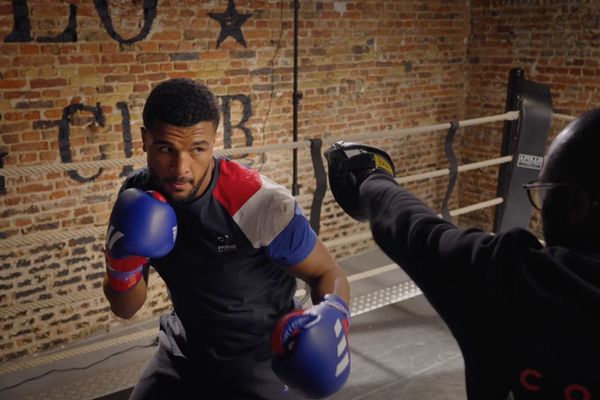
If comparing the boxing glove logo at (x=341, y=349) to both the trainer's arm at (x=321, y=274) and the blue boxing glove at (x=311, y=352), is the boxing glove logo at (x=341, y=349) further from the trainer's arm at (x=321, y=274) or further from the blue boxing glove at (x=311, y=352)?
the trainer's arm at (x=321, y=274)

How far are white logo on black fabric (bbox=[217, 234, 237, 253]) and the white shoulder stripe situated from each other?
0.05m

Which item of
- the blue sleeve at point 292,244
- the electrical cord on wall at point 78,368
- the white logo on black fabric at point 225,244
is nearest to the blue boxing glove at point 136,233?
the white logo on black fabric at point 225,244

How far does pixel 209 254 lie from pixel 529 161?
7.84ft

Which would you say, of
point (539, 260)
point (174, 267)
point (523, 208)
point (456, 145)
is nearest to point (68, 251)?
point (174, 267)

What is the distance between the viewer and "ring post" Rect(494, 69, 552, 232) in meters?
3.29

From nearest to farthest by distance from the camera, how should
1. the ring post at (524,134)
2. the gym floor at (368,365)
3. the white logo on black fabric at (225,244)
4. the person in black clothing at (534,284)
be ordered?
the person in black clothing at (534,284)
the white logo on black fabric at (225,244)
the gym floor at (368,365)
the ring post at (524,134)

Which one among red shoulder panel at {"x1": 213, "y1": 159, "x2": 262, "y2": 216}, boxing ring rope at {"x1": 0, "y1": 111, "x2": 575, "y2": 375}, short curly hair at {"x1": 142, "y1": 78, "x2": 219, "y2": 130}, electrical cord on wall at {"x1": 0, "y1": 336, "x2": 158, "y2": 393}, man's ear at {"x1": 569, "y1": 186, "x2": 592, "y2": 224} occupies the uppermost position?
short curly hair at {"x1": 142, "y1": 78, "x2": 219, "y2": 130}

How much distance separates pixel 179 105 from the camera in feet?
4.99

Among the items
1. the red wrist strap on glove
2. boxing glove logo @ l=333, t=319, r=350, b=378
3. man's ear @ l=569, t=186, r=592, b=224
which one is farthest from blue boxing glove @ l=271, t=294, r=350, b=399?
man's ear @ l=569, t=186, r=592, b=224

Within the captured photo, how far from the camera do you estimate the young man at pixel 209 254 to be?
1525 millimetres

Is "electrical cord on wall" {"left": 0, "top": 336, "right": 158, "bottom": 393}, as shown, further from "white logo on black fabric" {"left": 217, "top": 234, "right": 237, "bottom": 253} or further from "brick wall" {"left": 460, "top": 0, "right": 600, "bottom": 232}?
"brick wall" {"left": 460, "top": 0, "right": 600, "bottom": 232}

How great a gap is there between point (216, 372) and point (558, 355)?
3.27ft

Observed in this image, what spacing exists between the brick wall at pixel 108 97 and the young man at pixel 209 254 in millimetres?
733

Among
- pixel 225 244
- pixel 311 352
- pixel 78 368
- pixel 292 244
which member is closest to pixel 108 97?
pixel 78 368
